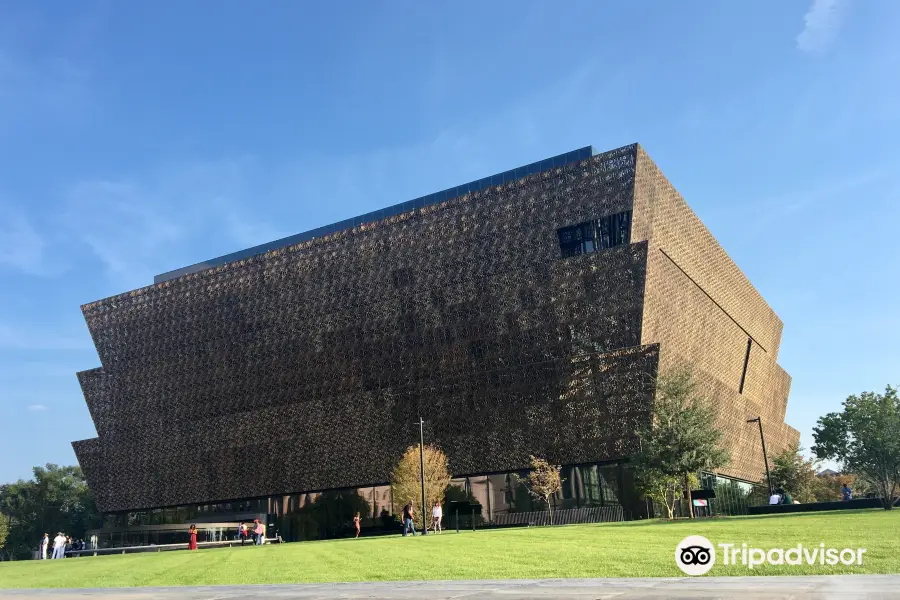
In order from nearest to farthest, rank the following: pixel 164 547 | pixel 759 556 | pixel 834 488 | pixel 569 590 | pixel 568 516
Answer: pixel 569 590, pixel 759 556, pixel 568 516, pixel 164 547, pixel 834 488

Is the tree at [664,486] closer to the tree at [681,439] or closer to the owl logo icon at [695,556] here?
the tree at [681,439]

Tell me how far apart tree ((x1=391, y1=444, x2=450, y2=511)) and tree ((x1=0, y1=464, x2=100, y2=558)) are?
227ft

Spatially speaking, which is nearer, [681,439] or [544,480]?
[681,439]

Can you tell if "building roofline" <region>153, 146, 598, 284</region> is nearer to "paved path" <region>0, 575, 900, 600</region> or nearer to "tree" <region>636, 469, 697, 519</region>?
"tree" <region>636, 469, 697, 519</region>

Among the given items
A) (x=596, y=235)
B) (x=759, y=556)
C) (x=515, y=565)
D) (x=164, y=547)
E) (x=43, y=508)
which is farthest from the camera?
(x=43, y=508)

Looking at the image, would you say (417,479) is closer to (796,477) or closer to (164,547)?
(164,547)

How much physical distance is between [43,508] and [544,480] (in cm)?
8702

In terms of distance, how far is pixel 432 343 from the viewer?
203 ft

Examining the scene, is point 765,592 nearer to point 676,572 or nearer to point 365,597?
point 676,572

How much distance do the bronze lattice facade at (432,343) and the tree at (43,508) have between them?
3309cm

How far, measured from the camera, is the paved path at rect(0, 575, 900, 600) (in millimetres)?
9094

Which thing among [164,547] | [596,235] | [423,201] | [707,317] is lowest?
[164,547]

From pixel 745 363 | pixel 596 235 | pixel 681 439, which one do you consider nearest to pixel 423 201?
pixel 596 235

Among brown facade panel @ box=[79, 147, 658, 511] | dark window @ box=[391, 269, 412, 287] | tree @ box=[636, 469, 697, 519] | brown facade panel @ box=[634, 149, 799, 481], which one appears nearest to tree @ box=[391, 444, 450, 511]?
brown facade panel @ box=[79, 147, 658, 511]
